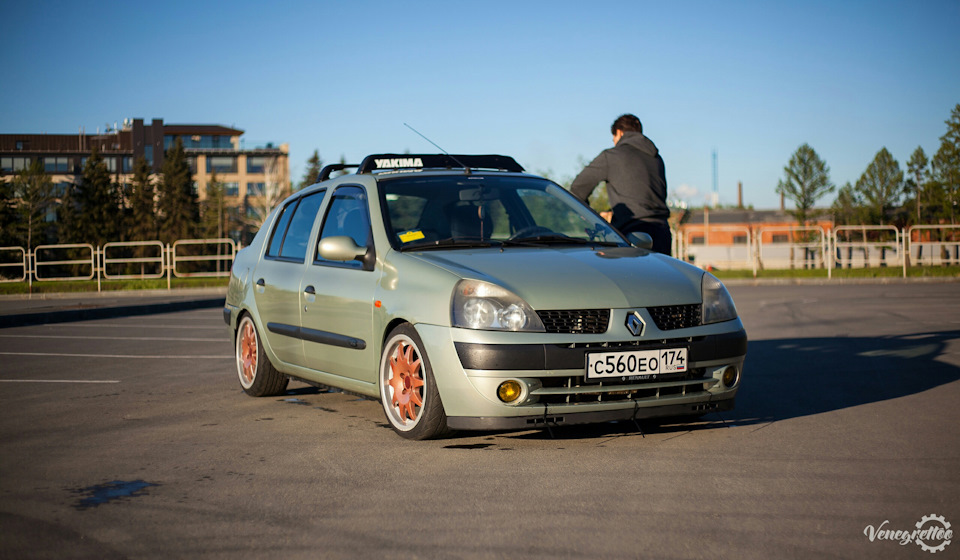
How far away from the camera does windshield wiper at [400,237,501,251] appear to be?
5.89 m

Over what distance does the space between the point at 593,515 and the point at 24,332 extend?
12.4 m

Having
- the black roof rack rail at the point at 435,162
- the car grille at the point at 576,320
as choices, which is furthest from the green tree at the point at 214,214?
the car grille at the point at 576,320

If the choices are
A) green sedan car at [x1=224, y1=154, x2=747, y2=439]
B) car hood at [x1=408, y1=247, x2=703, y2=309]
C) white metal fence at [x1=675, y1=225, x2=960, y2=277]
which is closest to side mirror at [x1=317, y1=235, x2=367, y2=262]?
green sedan car at [x1=224, y1=154, x2=747, y2=439]

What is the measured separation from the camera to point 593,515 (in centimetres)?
384

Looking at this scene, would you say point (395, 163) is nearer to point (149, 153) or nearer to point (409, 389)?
point (409, 389)

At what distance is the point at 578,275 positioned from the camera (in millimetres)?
5320

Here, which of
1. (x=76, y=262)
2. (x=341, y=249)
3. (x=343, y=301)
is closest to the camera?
(x=341, y=249)

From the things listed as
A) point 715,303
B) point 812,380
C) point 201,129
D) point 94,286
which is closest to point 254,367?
point 715,303

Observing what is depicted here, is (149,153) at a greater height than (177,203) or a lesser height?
greater

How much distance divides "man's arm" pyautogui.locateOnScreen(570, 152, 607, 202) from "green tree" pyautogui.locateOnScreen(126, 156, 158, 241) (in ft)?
286

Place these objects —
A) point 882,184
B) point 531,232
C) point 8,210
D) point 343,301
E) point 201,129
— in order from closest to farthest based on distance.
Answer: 1. point 343,301
2. point 531,232
3. point 8,210
4. point 882,184
5. point 201,129

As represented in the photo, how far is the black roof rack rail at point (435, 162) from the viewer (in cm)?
724

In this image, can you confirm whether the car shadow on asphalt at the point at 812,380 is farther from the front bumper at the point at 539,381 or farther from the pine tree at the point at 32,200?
the pine tree at the point at 32,200

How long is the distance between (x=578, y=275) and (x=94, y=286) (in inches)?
1067
